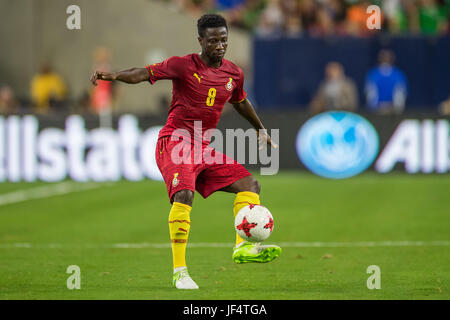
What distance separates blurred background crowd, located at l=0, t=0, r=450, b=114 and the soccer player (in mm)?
11674

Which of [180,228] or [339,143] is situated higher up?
[339,143]

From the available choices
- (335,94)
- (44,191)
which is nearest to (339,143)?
(335,94)

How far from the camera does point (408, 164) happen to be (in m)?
19.2

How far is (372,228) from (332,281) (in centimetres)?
437

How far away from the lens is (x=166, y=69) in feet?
25.6

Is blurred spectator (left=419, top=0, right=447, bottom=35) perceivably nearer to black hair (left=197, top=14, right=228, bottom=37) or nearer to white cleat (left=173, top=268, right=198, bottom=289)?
black hair (left=197, top=14, right=228, bottom=37)

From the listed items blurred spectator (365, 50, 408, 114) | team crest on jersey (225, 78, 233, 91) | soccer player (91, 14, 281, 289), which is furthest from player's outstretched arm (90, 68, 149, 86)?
blurred spectator (365, 50, 408, 114)

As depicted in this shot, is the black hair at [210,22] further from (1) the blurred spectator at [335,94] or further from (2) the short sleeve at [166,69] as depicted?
(1) the blurred spectator at [335,94]

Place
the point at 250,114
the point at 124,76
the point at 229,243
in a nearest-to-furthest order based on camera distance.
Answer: the point at 124,76, the point at 250,114, the point at 229,243

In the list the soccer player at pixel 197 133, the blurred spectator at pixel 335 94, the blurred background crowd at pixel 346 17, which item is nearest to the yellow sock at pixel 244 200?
the soccer player at pixel 197 133

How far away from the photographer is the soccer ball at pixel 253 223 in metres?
7.82

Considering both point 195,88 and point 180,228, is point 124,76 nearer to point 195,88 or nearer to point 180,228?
point 195,88

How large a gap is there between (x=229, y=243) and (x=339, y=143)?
8.53m

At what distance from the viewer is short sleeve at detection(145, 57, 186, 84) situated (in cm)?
777
